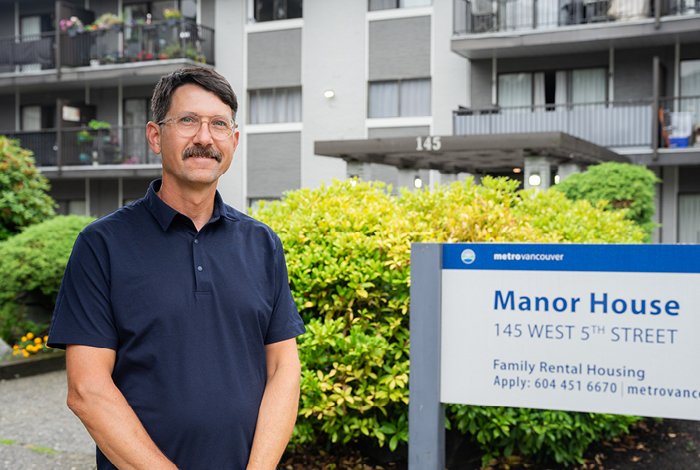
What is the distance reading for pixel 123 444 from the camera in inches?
76.0

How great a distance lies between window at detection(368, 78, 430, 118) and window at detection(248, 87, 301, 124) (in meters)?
2.65

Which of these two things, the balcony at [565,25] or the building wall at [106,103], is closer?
the balcony at [565,25]

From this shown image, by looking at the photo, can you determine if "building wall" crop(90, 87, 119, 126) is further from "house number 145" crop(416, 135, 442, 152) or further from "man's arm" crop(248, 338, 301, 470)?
"man's arm" crop(248, 338, 301, 470)

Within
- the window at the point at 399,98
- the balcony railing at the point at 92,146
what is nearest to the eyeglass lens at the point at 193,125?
the window at the point at 399,98

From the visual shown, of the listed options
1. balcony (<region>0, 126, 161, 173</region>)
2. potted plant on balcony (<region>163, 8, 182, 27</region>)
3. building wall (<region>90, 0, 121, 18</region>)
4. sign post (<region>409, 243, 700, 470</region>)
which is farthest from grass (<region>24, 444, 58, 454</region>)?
building wall (<region>90, 0, 121, 18</region>)

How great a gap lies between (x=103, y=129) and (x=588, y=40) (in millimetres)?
15296

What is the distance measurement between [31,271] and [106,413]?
7700mm

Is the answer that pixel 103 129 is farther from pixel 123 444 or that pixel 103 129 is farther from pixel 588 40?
pixel 123 444

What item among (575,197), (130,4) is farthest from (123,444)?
(130,4)

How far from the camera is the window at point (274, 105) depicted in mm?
22391

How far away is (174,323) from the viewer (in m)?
2.02

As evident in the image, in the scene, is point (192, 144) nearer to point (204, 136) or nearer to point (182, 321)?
point (204, 136)

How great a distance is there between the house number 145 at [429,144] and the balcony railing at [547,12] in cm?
708

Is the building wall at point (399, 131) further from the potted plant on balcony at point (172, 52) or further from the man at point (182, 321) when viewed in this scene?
the man at point (182, 321)
